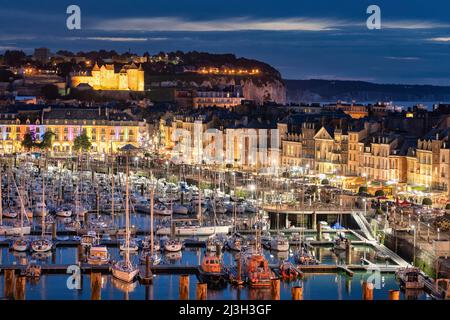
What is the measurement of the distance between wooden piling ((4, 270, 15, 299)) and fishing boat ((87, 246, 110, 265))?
4087 millimetres

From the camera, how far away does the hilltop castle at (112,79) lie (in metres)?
88.1

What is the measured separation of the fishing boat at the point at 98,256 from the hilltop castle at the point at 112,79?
63392 mm

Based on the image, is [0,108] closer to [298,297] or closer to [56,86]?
[56,86]

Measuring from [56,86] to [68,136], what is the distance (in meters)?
29.0

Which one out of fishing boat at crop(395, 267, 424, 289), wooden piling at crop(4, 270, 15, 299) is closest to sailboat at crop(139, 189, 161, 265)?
wooden piling at crop(4, 270, 15, 299)

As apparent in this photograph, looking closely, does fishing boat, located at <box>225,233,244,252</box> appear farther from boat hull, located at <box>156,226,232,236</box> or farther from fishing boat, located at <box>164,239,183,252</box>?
boat hull, located at <box>156,226,232,236</box>

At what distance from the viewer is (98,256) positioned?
24594 millimetres

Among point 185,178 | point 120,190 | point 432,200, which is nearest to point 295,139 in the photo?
point 185,178

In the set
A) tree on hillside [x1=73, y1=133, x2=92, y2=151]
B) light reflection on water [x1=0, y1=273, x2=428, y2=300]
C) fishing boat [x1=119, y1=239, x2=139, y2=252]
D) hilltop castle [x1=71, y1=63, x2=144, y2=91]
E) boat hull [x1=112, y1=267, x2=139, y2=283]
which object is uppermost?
hilltop castle [x1=71, y1=63, x2=144, y2=91]

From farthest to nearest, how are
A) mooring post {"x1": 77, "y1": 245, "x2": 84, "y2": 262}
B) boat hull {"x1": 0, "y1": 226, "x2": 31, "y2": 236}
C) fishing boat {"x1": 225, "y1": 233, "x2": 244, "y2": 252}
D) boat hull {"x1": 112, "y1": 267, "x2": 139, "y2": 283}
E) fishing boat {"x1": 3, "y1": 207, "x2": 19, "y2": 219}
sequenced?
fishing boat {"x1": 3, "y1": 207, "x2": 19, "y2": 219}
boat hull {"x1": 0, "y1": 226, "x2": 31, "y2": 236}
fishing boat {"x1": 225, "y1": 233, "x2": 244, "y2": 252}
mooring post {"x1": 77, "y1": 245, "x2": 84, "y2": 262}
boat hull {"x1": 112, "y1": 267, "x2": 139, "y2": 283}

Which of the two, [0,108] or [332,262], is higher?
[0,108]

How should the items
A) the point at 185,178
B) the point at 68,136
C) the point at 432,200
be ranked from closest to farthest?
1. the point at 432,200
2. the point at 185,178
3. the point at 68,136

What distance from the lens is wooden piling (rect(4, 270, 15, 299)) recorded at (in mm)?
20000

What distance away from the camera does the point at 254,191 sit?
37.4 m
